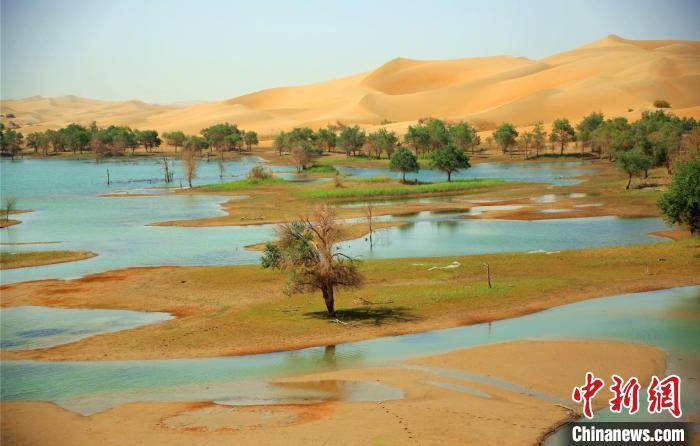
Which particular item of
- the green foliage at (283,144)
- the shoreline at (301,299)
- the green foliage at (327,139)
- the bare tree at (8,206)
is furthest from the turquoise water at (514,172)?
the shoreline at (301,299)

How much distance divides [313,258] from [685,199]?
2581cm

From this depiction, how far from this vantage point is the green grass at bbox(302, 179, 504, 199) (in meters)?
82.7

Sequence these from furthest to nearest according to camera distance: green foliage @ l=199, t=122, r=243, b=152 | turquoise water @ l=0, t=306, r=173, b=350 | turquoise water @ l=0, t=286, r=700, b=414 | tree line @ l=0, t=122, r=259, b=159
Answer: tree line @ l=0, t=122, r=259, b=159 < green foliage @ l=199, t=122, r=243, b=152 < turquoise water @ l=0, t=306, r=173, b=350 < turquoise water @ l=0, t=286, r=700, b=414

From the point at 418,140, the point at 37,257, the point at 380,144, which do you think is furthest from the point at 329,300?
the point at 380,144

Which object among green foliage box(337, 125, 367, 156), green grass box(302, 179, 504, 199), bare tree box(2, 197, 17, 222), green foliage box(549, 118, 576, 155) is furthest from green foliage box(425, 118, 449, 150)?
bare tree box(2, 197, 17, 222)

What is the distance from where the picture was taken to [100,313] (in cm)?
3641

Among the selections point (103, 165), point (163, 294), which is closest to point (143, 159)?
point (103, 165)

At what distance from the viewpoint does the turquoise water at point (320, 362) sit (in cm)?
2561

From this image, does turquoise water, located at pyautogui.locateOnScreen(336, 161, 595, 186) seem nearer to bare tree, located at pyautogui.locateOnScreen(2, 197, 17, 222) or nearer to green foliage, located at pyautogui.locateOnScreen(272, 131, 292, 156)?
green foliage, located at pyautogui.locateOnScreen(272, 131, 292, 156)

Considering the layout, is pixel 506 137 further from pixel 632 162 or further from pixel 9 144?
pixel 9 144

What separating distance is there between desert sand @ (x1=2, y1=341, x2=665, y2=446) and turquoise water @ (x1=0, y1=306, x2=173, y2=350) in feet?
24.3

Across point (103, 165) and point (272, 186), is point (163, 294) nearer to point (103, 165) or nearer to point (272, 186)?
point (272, 186)

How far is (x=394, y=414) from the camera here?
2245cm

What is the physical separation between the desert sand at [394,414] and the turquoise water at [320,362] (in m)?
1.07
